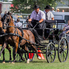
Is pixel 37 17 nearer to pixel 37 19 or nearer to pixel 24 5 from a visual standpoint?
pixel 37 19

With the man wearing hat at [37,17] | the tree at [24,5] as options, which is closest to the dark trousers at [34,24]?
the man wearing hat at [37,17]

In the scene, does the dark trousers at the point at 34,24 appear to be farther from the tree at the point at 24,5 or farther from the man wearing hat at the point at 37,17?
the tree at the point at 24,5

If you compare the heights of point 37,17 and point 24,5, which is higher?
point 24,5

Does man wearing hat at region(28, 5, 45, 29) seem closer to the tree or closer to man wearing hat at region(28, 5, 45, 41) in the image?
man wearing hat at region(28, 5, 45, 41)

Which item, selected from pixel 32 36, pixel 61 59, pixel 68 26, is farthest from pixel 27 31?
pixel 68 26

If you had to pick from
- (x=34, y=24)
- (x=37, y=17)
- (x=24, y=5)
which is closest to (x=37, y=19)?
(x=37, y=17)

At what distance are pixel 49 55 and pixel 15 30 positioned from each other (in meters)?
1.74

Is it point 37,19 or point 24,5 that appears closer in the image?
point 37,19

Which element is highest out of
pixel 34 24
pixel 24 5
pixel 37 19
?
pixel 24 5

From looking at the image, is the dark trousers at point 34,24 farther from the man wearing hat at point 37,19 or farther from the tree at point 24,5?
the tree at point 24,5

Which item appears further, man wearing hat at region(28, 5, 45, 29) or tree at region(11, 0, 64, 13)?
tree at region(11, 0, 64, 13)

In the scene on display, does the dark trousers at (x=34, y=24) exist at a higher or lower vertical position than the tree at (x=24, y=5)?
lower

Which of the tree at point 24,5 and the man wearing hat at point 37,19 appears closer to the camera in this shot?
the man wearing hat at point 37,19

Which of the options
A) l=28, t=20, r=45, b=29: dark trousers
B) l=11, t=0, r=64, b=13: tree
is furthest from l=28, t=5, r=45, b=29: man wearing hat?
l=11, t=0, r=64, b=13: tree
